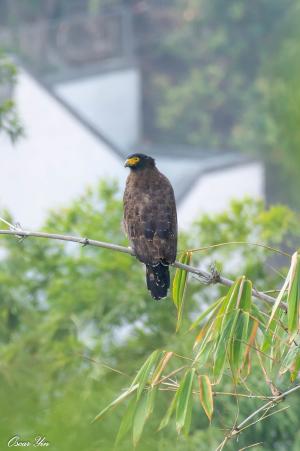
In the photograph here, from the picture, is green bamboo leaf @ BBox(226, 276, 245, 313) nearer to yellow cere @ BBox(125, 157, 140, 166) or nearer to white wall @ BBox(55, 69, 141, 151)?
yellow cere @ BBox(125, 157, 140, 166)

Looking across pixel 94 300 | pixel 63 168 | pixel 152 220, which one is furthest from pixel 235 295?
pixel 63 168

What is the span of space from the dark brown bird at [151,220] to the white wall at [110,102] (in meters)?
16.0

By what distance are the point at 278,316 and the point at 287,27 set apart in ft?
68.3

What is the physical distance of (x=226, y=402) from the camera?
238 inches

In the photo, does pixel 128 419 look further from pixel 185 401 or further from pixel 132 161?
pixel 132 161

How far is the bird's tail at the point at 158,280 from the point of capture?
4.50 metres

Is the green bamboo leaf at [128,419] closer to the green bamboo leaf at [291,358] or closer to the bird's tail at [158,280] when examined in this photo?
the green bamboo leaf at [291,358]

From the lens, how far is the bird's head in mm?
5143

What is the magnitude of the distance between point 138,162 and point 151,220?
45 centimetres

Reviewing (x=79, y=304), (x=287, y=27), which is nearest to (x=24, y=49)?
(x=287, y=27)

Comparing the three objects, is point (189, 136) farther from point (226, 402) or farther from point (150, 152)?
point (226, 402)
